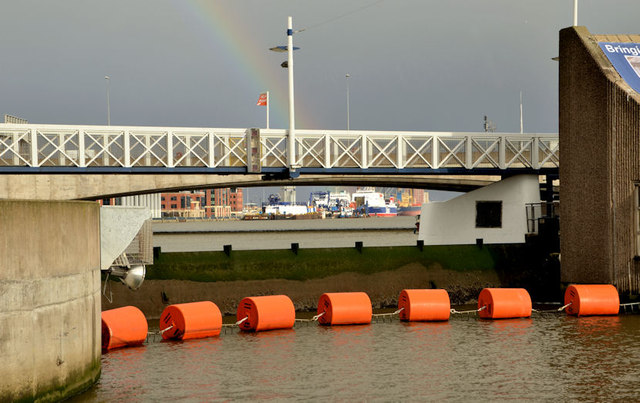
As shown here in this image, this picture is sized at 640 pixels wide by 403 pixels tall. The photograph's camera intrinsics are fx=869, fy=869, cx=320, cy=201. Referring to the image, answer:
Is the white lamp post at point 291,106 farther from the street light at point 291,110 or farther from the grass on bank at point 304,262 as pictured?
the grass on bank at point 304,262

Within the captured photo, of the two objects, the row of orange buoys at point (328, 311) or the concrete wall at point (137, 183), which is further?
the concrete wall at point (137, 183)

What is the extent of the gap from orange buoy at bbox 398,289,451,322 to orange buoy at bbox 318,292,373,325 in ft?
5.31

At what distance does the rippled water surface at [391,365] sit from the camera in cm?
2139

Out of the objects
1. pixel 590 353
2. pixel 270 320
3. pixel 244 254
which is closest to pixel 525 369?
pixel 590 353

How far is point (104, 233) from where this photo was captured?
23.4 metres

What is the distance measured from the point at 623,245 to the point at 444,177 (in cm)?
4072

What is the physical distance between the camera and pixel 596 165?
3666 centimetres

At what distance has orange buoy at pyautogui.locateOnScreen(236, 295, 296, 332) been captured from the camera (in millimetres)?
31297

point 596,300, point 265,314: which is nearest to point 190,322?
point 265,314

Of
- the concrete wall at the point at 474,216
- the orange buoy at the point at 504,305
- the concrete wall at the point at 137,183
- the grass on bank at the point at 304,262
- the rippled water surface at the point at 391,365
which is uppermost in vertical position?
the concrete wall at the point at 137,183

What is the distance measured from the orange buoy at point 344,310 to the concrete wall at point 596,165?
34.3 feet

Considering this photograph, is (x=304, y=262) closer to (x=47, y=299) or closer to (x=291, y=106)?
(x=291, y=106)

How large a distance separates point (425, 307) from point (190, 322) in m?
9.51

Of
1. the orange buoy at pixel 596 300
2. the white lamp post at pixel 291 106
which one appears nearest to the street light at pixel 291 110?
the white lamp post at pixel 291 106
